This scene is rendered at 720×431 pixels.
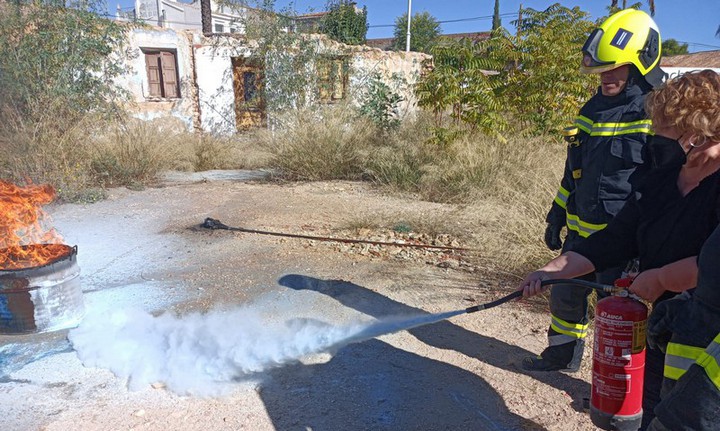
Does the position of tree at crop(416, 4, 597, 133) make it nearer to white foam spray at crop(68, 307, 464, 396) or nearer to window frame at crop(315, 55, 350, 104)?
white foam spray at crop(68, 307, 464, 396)

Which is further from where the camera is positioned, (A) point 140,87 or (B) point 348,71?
(B) point 348,71

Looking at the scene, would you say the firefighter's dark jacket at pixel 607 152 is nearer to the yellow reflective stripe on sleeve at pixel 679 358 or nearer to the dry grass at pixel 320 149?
the yellow reflective stripe on sleeve at pixel 679 358

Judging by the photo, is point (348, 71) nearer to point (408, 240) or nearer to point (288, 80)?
point (288, 80)

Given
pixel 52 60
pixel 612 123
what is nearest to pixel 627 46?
pixel 612 123

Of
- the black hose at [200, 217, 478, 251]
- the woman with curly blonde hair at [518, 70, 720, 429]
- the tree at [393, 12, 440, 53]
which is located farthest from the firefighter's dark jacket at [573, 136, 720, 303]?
the tree at [393, 12, 440, 53]

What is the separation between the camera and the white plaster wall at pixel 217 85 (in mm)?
15594

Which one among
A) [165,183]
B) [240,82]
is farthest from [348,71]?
[165,183]

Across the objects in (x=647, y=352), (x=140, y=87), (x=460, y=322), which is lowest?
(x=460, y=322)

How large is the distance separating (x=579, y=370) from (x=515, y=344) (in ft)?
1.56

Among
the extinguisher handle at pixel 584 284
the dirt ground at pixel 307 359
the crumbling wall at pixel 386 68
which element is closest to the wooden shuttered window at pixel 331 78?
the crumbling wall at pixel 386 68

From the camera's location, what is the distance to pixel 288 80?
1501 centimetres

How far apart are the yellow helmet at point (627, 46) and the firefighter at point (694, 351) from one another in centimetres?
163

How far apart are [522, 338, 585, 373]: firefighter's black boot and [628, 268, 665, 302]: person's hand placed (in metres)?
1.36

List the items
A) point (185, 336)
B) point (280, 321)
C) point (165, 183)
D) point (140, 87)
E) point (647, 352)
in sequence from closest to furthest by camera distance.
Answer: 1. point (647, 352)
2. point (185, 336)
3. point (280, 321)
4. point (165, 183)
5. point (140, 87)
